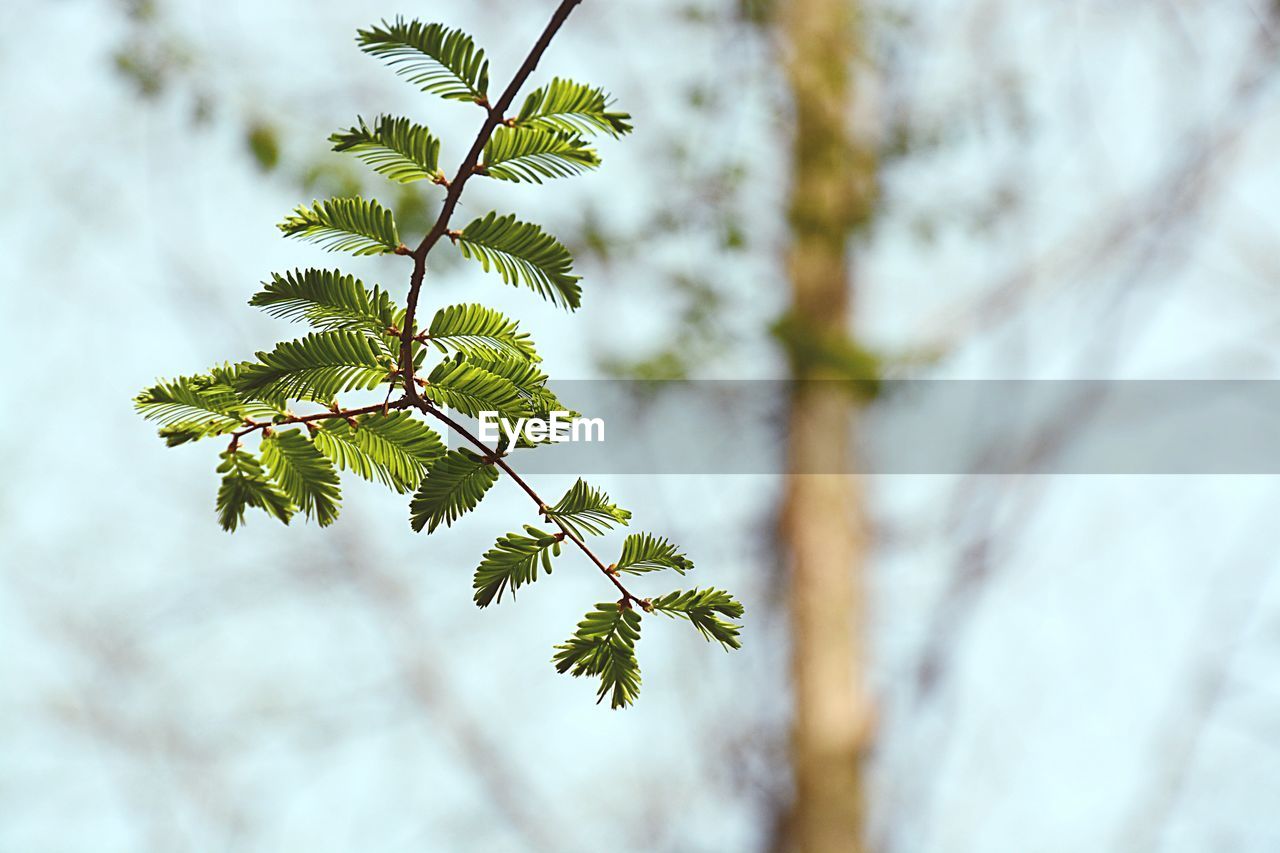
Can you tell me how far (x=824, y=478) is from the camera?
299cm

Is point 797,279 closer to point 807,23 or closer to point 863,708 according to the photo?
point 807,23

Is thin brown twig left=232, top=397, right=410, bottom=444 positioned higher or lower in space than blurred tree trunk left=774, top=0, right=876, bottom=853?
lower

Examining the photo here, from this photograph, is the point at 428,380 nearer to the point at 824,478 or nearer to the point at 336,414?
the point at 336,414

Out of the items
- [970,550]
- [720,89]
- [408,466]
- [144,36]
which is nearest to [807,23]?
[720,89]

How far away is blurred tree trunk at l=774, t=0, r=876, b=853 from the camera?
2.70 meters

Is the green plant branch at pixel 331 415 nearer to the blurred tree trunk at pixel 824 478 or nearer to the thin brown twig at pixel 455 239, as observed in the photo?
the thin brown twig at pixel 455 239

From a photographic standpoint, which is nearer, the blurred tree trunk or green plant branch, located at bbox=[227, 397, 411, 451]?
green plant branch, located at bbox=[227, 397, 411, 451]

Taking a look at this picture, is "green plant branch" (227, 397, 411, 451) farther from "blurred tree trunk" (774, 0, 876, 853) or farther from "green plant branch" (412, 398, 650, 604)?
"blurred tree trunk" (774, 0, 876, 853)

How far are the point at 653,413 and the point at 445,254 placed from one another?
0.82 metres

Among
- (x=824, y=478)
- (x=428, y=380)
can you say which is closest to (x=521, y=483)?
(x=428, y=380)

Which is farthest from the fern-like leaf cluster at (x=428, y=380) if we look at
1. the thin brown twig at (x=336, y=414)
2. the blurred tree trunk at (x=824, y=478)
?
the blurred tree trunk at (x=824, y=478)

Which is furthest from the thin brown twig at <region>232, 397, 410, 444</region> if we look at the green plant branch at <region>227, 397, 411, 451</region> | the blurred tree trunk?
the blurred tree trunk

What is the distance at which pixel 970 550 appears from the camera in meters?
3.02

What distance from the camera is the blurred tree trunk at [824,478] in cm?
270
